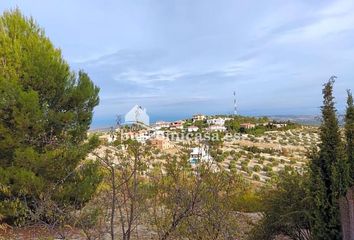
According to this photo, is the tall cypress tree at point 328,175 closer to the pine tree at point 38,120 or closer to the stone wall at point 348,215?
the stone wall at point 348,215

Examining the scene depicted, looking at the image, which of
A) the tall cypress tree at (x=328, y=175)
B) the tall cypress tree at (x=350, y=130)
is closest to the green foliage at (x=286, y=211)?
the tall cypress tree at (x=328, y=175)

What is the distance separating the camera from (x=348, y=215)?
398 centimetres

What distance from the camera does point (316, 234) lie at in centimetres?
471

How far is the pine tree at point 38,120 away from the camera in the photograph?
8.32 m

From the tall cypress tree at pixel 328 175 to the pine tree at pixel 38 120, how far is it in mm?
5010

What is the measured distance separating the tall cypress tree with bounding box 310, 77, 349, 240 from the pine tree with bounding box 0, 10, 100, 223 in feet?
16.4

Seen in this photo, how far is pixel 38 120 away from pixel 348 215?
22.4 feet

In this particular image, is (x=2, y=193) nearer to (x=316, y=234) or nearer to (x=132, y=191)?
(x=132, y=191)

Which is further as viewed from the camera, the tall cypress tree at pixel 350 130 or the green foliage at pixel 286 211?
the green foliage at pixel 286 211

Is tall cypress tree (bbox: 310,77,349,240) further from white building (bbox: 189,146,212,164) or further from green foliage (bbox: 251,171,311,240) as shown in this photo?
white building (bbox: 189,146,212,164)

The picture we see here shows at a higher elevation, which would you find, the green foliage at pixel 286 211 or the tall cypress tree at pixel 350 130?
the tall cypress tree at pixel 350 130

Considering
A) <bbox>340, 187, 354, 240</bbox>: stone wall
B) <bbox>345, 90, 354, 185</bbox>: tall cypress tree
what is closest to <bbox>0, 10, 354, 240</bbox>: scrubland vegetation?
<bbox>345, 90, 354, 185</bbox>: tall cypress tree

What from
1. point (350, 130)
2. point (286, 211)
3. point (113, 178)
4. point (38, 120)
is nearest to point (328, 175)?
point (350, 130)

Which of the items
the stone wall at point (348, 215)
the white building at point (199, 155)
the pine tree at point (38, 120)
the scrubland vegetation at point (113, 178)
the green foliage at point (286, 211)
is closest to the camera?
the stone wall at point (348, 215)
